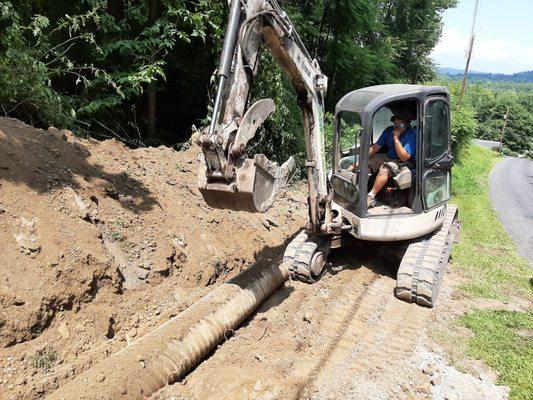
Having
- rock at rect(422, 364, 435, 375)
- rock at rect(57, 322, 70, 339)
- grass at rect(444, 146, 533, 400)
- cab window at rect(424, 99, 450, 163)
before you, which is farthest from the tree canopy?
rock at rect(422, 364, 435, 375)

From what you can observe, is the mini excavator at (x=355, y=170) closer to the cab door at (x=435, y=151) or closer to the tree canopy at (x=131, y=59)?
the cab door at (x=435, y=151)

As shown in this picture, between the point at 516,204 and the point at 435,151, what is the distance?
36.8ft

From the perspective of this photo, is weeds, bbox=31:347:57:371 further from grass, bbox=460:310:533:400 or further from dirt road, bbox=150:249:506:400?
grass, bbox=460:310:533:400

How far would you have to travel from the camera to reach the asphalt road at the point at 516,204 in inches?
400

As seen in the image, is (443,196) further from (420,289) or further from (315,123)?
(315,123)

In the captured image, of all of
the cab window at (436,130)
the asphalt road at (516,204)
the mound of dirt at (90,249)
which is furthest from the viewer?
the asphalt road at (516,204)

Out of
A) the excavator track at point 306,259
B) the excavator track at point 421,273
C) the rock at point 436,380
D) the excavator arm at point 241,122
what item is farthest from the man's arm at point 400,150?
the rock at point 436,380

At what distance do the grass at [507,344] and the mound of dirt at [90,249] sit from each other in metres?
2.87

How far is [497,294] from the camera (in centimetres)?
614

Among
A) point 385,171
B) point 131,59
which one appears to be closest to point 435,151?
point 385,171

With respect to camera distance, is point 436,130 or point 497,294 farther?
point 497,294

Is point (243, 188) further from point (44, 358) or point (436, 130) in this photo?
point (436, 130)

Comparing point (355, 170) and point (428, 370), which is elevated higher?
point (355, 170)

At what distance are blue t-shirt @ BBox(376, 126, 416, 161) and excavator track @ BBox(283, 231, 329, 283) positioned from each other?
5.10ft
